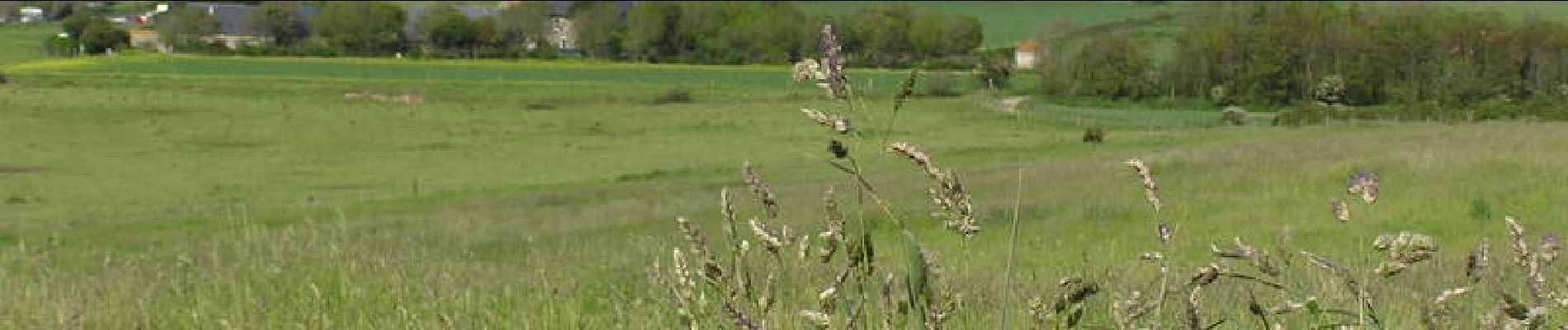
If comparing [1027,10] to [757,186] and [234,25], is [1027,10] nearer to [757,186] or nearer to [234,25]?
[234,25]

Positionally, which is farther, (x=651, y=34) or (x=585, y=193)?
(x=651, y=34)

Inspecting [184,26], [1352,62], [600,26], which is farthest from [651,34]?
[1352,62]

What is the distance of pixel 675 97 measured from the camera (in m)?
90.3

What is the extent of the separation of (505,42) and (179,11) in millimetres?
37379

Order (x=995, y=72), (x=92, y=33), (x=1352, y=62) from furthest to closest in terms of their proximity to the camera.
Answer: (x=92, y=33)
(x=1352, y=62)
(x=995, y=72)

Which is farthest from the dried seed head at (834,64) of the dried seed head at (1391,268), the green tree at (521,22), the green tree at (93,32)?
the green tree at (521,22)

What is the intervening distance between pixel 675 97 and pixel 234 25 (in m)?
24.3

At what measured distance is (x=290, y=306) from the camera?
5.72 m

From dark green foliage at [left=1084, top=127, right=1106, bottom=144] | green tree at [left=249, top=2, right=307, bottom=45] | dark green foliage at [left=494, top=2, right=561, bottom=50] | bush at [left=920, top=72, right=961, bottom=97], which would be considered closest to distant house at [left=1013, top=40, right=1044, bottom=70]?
bush at [left=920, top=72, right=961, bottom=97]

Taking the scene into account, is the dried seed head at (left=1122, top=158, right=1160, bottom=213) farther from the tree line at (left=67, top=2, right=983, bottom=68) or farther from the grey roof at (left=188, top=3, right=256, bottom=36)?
the grey roof at (left=188, top=3, right=256, bottom=36)

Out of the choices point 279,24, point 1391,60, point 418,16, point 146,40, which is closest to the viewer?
point 1391,60

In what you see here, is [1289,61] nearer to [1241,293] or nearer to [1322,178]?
[1322,178]

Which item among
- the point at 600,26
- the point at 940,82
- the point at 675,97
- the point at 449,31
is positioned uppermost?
the point at 600,26

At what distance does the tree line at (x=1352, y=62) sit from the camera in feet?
92.0
